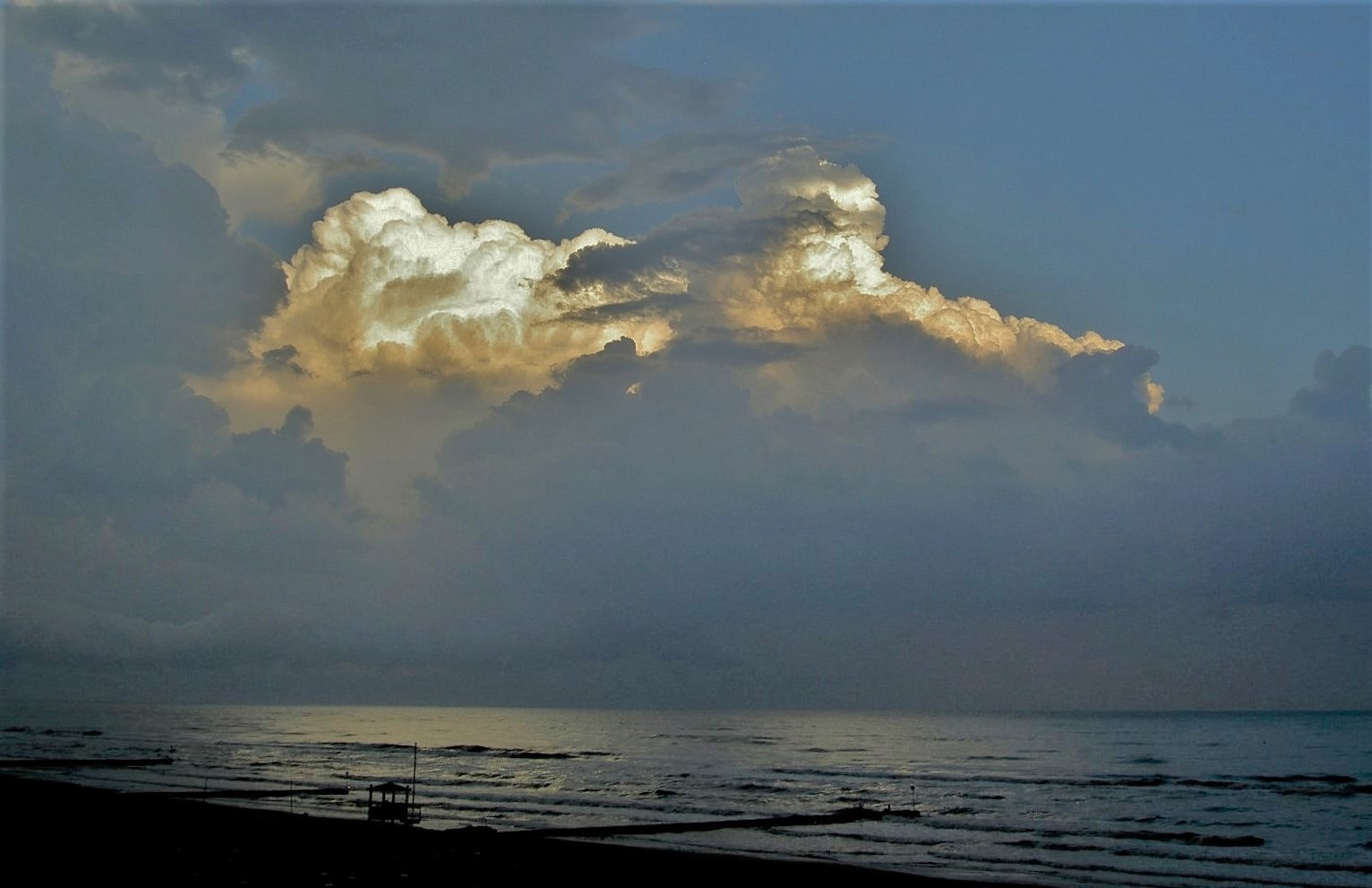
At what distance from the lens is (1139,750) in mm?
131375

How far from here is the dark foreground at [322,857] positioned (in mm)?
27375

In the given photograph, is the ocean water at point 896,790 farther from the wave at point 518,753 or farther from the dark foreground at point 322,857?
the dark foreground at point 322,857

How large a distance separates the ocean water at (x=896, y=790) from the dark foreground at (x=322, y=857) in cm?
355

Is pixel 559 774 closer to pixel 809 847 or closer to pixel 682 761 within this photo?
pixel 682 761

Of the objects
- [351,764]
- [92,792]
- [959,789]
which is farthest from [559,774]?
[92,792]

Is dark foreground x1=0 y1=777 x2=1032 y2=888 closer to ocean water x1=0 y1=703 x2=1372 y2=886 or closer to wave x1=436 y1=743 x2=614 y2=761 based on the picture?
ocean water x1=0 y1=703 x2=1372 y2=886

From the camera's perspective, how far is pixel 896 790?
70.8m

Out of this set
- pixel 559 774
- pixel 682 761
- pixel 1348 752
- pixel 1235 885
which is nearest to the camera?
pixel 1235 885

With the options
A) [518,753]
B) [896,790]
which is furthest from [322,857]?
[518,753]

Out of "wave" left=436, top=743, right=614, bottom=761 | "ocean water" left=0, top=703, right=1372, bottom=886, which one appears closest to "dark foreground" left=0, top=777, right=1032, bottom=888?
"ocean water" left=0, top=703, right=1372, bottom=886

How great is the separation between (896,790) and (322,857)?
155 feet

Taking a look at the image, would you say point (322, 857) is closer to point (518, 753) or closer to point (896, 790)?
point (896, 790)

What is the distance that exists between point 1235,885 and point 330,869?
27236 mm

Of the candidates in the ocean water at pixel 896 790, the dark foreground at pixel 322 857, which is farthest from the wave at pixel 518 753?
the dark foreground at pixel 322 857
